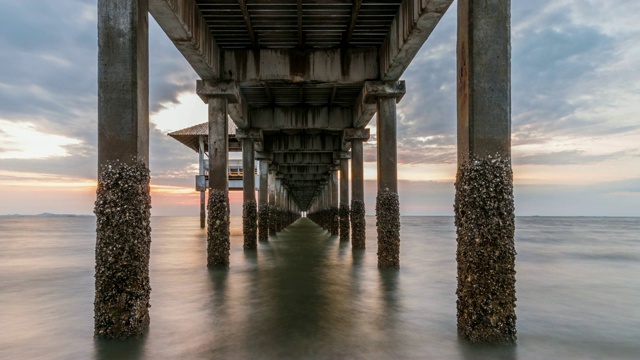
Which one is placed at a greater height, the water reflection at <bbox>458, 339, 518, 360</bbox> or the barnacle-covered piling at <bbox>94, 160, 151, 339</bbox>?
the barnacle-covered piling at <bbox>94, 160, 151, 339</bbox>

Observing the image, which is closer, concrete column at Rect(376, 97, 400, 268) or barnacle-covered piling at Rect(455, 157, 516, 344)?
barnacle-covered piling at Rect(455, 157, 516, 344)

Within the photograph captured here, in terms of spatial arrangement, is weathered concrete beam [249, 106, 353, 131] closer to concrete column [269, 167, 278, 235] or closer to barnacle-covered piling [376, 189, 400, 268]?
barnacle-covered piling [376, 189, 400, 268]

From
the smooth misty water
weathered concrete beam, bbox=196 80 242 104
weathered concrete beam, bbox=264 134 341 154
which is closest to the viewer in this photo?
the smooth misty water

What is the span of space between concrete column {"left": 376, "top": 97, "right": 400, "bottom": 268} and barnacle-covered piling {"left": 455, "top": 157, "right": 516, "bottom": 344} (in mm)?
6897

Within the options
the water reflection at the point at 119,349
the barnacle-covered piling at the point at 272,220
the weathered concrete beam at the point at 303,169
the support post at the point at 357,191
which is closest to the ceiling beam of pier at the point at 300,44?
the support post at the point at 357,191

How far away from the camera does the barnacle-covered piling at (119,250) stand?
19.0 feet

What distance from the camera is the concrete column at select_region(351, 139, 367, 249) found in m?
18.4

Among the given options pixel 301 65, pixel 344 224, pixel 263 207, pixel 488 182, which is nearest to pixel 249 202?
pixel 263 207

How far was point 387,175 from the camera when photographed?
1292 cm

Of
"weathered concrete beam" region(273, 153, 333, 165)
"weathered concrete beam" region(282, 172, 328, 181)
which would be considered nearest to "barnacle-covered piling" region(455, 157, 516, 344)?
"weathered concrete beam" region(273, 153, 333, 165)

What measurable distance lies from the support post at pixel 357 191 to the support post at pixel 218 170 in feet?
22.7

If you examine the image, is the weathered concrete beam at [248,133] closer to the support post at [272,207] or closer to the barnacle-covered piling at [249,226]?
the barnacle-covered piling at [249,226]

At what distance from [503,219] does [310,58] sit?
8.40 m

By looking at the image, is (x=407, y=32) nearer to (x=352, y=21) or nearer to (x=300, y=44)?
(x=352, y=21)
